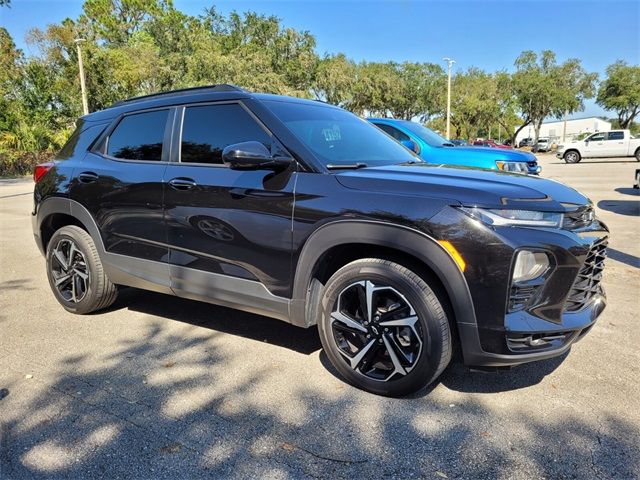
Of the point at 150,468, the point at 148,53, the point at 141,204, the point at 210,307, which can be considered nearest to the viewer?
the point at 150,468

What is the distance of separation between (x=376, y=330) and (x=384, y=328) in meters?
0.05

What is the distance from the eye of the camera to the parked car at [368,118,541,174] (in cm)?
754

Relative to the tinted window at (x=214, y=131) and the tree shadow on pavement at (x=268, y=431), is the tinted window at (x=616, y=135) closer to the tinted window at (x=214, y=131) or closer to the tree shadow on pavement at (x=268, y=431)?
the tree shadow on pavement at (x=268, y=431)

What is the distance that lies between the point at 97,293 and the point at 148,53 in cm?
3418

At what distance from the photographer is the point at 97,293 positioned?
4270 millimetres

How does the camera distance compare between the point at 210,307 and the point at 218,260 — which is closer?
the point at 218,260

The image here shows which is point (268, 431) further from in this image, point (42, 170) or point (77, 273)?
point (42, 170)

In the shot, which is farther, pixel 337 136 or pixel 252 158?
pixel 337 136

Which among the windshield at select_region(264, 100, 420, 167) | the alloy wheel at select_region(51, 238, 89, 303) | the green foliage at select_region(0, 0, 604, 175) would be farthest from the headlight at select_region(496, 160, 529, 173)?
the green foliage at select_region(0, 0, 604, 175)

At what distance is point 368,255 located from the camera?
10.1ft

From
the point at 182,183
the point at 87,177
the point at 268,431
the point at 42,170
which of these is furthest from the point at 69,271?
the point at 268,431

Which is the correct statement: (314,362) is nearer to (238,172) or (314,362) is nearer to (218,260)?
(218,260)

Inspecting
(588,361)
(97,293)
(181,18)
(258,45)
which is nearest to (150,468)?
(97,293)

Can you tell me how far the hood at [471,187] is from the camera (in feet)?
8.52
